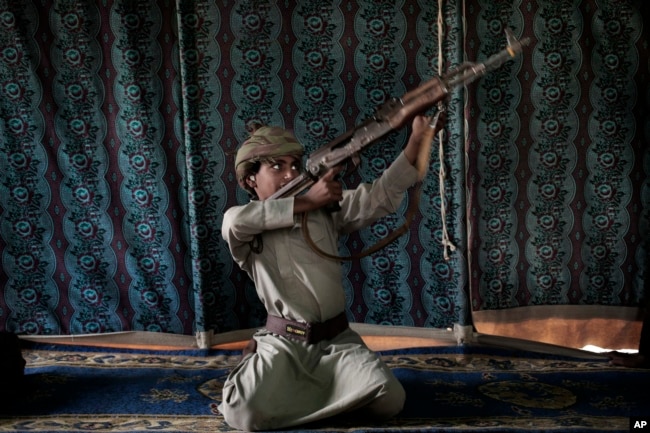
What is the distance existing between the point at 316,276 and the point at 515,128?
4.64 ft

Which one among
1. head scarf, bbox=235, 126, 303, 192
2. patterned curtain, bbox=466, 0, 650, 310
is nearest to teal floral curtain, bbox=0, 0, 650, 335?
patterned curtain, bbox=466, 0, 650, 310

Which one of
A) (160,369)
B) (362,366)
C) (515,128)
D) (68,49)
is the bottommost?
(160,369)

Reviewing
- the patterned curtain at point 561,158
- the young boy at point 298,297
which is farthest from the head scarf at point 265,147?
the patterned curtain at point 561,158

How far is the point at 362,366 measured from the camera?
2.62m

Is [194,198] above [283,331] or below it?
above

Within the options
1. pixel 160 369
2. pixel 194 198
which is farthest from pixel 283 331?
pixel 194 198

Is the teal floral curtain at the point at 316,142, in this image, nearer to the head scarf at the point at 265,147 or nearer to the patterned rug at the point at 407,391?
the patterned rug at the point at 407,391

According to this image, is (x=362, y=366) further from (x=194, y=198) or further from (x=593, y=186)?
(x=593, y=186)

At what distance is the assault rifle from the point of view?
8.37 ft

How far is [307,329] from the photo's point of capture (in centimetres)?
275

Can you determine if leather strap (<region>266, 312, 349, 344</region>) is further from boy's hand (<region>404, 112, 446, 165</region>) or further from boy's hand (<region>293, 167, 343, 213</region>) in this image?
boy's hand (<region>404, 112, 446, 165</region>)

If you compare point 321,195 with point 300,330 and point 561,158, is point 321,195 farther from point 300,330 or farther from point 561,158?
point 561,158

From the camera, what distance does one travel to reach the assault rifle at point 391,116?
2.55m

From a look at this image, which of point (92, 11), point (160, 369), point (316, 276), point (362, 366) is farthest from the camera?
point (92, 11)
